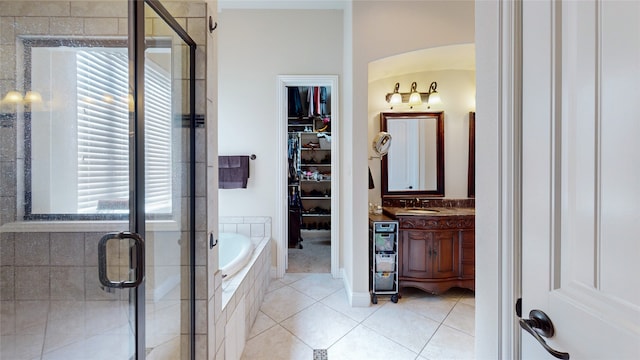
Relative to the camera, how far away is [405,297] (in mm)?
2600

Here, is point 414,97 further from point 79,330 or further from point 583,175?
point 79,330

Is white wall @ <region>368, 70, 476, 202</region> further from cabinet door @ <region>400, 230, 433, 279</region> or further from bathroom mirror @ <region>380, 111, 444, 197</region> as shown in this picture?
cabinet door @ <region>400, 230, 433, 279</region>

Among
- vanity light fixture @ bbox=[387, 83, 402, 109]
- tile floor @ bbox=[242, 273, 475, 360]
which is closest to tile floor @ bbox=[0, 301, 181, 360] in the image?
tile floor @ bbox=[242, 273, 475, 360]

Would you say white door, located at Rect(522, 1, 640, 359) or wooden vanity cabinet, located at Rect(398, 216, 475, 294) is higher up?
white door, located at Rect(522, 1, 640, 359)

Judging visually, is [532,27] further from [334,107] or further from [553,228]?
[334,107]

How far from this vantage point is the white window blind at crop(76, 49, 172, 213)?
115 centimetres

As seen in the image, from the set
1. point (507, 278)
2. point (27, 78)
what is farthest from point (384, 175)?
point (27, 78)

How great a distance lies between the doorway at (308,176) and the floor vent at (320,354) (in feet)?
4.14

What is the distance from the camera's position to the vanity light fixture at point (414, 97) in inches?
119

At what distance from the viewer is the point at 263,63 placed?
10.0 feet

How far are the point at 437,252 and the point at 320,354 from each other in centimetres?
148

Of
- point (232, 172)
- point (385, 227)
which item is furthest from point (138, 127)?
point (385, 227)

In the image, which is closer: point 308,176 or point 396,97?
point 396,97

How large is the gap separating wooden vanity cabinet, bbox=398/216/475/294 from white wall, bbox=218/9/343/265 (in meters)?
1.52
